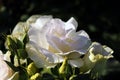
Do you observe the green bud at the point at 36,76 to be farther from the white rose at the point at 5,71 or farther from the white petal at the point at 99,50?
the white petal at the point at 99,50

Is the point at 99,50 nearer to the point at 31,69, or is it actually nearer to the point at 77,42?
the point at 77,42

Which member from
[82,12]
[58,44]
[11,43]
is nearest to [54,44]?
[58,44]

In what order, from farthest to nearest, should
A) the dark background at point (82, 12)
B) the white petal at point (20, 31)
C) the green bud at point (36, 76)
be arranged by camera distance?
1. the dark background at point (82, 12)
2. the white petal at point (20, 31)
3. the green bud at point (36, 76)

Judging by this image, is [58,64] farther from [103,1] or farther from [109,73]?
[103,1]

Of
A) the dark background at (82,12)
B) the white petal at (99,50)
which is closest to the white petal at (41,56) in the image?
the white petal at (99,50)

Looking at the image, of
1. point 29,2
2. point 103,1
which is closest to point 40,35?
point 29,2

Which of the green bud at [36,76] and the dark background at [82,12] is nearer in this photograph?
the green bud at [36,76]

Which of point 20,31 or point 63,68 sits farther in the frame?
point 20,31
